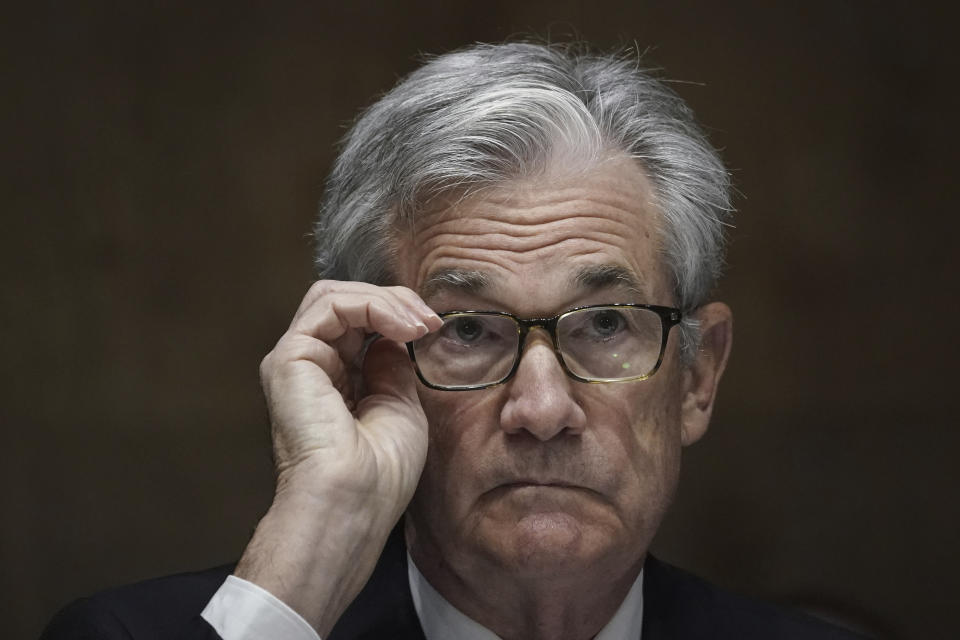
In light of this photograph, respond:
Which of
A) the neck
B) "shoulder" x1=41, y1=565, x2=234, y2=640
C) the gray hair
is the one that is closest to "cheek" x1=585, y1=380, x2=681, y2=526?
the neck

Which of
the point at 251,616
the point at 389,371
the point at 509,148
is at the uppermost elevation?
the point at 509,148

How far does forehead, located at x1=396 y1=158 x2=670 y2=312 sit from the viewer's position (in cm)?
211

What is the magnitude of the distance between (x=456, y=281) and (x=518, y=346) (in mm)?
163

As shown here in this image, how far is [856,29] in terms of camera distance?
12.0 feet

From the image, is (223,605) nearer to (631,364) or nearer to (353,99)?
(631,364)

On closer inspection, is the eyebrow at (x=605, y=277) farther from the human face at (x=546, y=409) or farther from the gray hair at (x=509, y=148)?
the gray hair at (x=509, y=148)

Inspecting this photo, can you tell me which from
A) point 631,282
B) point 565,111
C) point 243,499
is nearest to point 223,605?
point 631,282

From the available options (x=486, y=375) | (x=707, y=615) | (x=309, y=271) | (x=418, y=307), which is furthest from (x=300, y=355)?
(x=309, y=271)

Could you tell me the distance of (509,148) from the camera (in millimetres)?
2176

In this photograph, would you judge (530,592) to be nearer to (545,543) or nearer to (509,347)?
(545,543)

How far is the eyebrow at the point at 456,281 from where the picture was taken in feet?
6.93

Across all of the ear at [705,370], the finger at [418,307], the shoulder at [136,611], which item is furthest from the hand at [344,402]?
the ear at [705,370]

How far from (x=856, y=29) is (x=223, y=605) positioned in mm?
2722

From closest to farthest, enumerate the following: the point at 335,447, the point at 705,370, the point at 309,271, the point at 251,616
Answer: the point at 251,616
the point at 335,447
the point at 705,370
the point at 309,271
